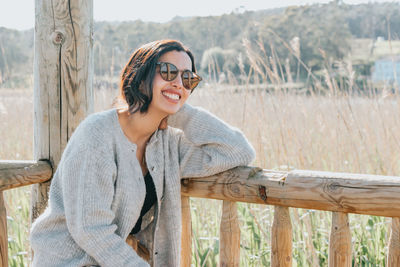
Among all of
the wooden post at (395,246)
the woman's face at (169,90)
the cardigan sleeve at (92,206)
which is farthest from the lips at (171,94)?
the wooden post at (395,246)

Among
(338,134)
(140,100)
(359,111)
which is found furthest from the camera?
(359,111)

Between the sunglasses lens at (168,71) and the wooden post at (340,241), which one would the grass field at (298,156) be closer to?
the wooden post at (340,241)

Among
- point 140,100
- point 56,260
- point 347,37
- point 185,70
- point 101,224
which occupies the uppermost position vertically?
point 347,37

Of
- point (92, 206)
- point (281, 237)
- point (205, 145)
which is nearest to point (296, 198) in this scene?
point (281, 237)

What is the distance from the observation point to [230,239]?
162 cm

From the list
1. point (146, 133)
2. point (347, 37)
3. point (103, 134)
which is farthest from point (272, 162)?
point (347, 37)

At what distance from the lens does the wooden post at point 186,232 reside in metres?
1.77

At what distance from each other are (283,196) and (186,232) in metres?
0.47

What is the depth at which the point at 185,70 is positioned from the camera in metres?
1.61

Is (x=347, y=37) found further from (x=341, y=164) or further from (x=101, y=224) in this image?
(x=101, y=224)

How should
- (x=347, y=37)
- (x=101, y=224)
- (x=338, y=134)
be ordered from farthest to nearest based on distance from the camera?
(x=347, y=37)
(x=338, y=134)
(x=101, y=224)

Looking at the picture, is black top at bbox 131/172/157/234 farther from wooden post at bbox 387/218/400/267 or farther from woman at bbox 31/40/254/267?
wooden post at bbox 387/218/400/267

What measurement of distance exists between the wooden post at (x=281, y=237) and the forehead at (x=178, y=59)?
56cm

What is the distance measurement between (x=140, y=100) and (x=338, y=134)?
4.14 ft
